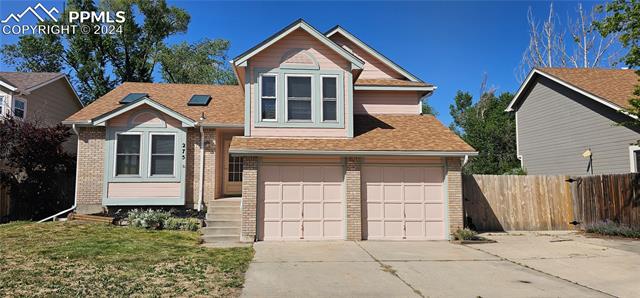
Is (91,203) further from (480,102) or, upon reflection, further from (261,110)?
(480,102)

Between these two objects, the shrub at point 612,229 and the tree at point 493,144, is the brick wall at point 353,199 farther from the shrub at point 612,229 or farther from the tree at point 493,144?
the tree at point 493,144

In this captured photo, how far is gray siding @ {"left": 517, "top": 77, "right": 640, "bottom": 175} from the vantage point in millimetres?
15336

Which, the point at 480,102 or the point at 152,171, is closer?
the point at 152,171

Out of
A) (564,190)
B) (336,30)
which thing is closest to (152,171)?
(336,30)

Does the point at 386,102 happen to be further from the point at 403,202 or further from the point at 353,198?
the point at 353,198

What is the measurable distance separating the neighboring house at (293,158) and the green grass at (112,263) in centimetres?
206

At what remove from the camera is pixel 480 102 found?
135 feet

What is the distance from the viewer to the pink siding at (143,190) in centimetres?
1379

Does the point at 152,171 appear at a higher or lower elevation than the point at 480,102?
lower

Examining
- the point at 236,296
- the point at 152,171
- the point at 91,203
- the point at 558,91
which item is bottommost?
the point at 236,296

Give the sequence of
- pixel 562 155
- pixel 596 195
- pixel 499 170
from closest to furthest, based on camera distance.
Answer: pixel 596 195 < pixel 562 155 < pixel 499 170

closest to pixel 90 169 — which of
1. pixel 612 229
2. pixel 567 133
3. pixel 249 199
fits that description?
pixel 249 199

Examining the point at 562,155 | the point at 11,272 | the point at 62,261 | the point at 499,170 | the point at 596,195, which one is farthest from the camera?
the point at 499,170

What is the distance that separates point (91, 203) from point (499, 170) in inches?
988
